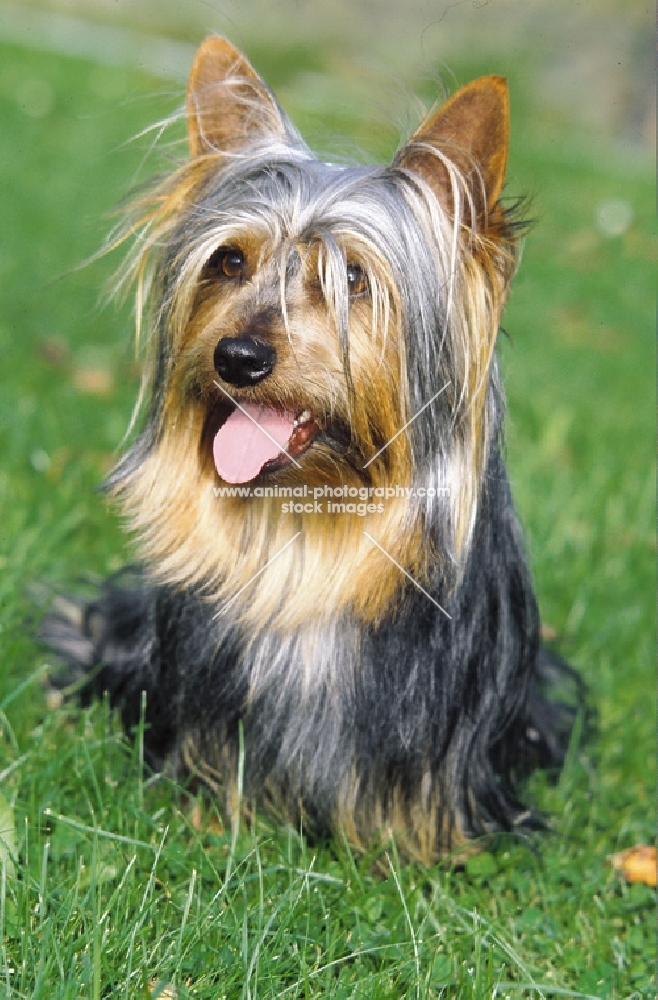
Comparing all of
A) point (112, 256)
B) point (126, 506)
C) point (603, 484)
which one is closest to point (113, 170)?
point (112, 256)

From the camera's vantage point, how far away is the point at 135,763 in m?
2.70

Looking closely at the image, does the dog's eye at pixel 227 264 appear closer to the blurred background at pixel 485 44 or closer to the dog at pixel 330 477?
the dog at pixel 330 477

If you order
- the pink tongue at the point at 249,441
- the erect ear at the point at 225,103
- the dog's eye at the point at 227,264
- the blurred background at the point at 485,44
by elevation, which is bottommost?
A: the pink tongue at the point at 249,441

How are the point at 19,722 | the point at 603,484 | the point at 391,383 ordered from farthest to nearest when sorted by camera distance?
the point at 603,484 < the point at 19,722 < the point at 391,383

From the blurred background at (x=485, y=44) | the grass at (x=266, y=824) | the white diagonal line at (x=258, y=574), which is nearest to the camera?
the grass at (x=266, y=824)

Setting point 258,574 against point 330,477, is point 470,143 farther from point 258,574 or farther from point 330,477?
point 258,574

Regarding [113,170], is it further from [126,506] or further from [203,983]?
[203,983]

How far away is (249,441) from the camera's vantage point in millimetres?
2398

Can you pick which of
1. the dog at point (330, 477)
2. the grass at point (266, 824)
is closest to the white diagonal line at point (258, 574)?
the dog at point (330, 477)

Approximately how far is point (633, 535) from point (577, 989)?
268 centimetres

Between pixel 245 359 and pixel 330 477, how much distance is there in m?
0.36

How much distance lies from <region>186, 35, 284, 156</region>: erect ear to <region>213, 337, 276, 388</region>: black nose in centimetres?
61

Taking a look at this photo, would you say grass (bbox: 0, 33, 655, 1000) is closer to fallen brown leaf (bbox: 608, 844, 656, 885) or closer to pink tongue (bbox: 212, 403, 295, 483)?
fallen brown leaf (bbox: 608, 844, 656, 885)

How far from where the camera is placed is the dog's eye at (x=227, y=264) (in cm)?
245
